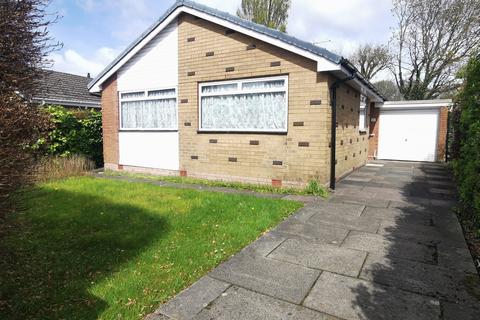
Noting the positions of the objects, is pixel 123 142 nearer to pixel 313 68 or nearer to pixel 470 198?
pixel 313 68

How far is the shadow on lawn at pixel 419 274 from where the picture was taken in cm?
269

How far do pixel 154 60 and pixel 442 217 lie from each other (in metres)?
9.10

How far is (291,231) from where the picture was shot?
477 cm

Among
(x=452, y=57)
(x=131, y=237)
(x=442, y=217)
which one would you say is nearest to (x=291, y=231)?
(x=131, y=237)

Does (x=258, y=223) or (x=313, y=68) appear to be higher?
(x=313, y=68)

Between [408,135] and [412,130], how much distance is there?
30 centimetres

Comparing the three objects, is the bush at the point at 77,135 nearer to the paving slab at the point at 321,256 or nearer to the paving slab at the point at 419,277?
the paving slab at the point at 321,256

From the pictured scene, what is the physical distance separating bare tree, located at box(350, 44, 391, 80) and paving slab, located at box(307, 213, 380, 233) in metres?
28.9

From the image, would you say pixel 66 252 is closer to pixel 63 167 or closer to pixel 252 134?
pixel 252 134

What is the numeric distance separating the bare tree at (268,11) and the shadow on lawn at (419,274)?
24293 mm

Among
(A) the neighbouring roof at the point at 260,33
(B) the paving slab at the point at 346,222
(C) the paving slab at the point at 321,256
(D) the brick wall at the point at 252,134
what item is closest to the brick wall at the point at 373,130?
(A) the neighbouring roof at the point at 260,33

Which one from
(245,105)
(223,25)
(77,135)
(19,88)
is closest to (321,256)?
(19,88)

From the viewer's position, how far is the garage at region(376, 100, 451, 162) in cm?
1443

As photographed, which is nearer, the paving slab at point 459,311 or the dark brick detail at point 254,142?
the paving slab at point 459,311
